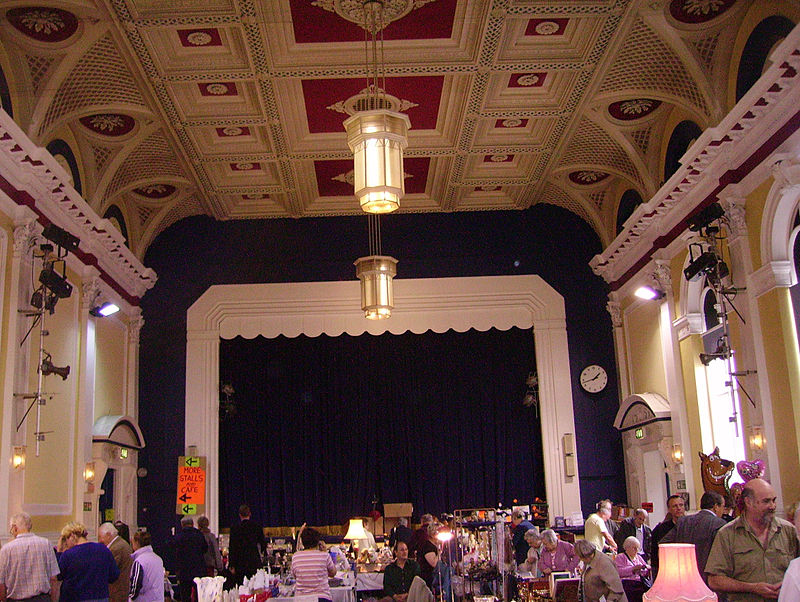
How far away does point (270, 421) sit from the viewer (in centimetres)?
1752

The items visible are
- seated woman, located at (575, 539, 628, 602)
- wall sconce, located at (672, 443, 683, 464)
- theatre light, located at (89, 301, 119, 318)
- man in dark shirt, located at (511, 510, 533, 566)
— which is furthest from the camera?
theatre light, located at (89, 301, 119, 318)

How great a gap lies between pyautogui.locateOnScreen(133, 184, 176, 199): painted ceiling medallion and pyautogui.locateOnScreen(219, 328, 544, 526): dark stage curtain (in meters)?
3.60

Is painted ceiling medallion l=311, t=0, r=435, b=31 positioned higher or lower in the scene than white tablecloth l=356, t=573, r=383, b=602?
higher

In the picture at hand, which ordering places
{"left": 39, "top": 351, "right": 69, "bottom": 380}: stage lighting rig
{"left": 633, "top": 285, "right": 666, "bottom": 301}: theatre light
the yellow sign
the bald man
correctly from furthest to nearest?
the yellow sign < {"left": 633, "top": 285, "right": 666, "bottom": 301}: theatre light < {"left": 39, "top": 351, "right": 69, "bottom": 380}: stage lighting rig < the bald man

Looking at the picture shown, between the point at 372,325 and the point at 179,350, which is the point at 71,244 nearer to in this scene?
the point at 179,350

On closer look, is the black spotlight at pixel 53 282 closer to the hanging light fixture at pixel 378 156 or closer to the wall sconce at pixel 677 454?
the hanging light fixture at pixel 378 156

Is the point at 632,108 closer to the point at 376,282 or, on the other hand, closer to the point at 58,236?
the point at 376,282

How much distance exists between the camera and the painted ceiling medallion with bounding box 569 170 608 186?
570 inches

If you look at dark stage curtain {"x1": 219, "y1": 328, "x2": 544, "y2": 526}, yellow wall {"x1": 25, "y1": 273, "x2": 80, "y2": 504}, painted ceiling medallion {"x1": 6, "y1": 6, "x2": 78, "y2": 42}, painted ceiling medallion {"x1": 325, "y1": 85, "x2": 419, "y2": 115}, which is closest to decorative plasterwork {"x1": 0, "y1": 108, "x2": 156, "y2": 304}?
yellow wall {"x1": 25, "y1": 273, "x2": 80, "y2": 504}

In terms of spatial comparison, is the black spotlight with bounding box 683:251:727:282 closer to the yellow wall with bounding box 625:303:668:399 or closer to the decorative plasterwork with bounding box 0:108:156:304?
the yellow wall with bounding box 625:303:668:399

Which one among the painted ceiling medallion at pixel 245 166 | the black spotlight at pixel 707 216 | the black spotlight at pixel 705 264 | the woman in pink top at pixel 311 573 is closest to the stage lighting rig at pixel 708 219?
the black spotlight at pixel 707 216

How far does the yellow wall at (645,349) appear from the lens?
13.3 m

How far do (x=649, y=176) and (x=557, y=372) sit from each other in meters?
3.95

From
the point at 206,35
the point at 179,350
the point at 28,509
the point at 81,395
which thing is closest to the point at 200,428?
the point at 179,350
